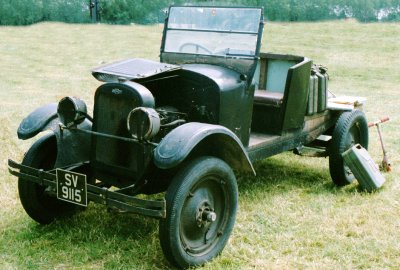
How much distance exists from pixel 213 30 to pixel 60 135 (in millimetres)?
1723

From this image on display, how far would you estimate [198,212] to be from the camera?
369 centimetres

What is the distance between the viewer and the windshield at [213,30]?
183 inches

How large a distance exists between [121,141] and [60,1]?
19.6 meters

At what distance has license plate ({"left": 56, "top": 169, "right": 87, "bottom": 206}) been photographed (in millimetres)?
3561

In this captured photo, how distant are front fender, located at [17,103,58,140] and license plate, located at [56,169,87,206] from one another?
0.60m

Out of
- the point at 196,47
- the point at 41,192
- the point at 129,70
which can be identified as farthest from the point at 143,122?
the point at 196,47

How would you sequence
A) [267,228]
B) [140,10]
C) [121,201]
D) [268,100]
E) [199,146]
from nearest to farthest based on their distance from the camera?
[121,201]
[199,146]
[267,228]
[268,100]
[140,10]

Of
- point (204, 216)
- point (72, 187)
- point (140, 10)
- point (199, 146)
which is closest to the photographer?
point (72, 187)

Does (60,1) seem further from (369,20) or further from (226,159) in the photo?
(226,159)

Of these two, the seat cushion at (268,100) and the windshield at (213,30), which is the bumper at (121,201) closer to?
the windshield at (213,30)

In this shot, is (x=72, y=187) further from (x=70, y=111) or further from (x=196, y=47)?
(x=196, y=47)

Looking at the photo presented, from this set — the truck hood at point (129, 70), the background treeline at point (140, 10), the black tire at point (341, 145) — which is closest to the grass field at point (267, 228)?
the black tire at point (341, 145)

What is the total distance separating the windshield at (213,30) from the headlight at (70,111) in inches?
51.8

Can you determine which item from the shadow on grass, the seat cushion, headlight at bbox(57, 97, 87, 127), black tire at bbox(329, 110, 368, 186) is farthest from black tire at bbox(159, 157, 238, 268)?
black tire at bbox(329, 110, 368, 186)
